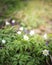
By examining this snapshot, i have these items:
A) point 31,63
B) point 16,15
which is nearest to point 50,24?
point 16,15

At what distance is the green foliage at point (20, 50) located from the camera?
10.4 feet

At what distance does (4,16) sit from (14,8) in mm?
481

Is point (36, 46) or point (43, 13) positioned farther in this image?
point (43, 13)

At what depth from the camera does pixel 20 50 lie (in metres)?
3.22

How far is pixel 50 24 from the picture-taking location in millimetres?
5258

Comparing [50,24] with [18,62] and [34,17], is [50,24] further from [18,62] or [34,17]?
[18,62]

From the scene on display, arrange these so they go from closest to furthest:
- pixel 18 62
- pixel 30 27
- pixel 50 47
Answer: pixel 18 62, pixel 50 47, pixel 30 27

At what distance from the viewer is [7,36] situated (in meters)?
3.40

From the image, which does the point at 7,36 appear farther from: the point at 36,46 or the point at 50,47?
the point at 50,47

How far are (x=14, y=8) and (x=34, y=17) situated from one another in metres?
0.71

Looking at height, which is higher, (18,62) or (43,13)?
(43,13)

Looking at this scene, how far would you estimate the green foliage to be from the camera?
10.4 ft

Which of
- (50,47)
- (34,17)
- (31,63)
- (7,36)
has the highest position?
(34,17)

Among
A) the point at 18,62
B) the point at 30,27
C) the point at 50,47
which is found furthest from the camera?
the point at 30,27
